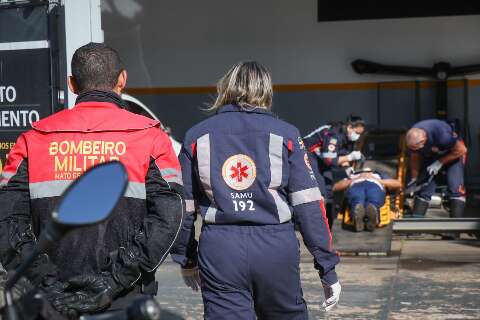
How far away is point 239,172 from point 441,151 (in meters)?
7.22

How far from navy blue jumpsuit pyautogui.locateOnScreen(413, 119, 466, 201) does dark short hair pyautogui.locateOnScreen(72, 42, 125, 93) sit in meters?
7.60

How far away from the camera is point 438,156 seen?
10.8 m

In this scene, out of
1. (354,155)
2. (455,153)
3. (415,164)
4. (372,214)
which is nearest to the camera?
(372,214)

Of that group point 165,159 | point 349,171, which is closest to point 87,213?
point 165,159

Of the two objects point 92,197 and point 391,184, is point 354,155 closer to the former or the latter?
point 391,184

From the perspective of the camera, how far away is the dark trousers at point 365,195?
1002cm

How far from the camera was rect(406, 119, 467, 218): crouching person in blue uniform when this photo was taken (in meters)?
10.5

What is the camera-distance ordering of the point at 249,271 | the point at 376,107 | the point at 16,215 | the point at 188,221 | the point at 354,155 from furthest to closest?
1. the point at 376,107
2. the point at 354,155
3. the point at 188,221
4. the point at 249,271
5. the point at 16,215

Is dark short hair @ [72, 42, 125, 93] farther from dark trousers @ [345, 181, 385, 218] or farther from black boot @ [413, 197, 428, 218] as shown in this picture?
black boot @ [413, 197, 428, 218]

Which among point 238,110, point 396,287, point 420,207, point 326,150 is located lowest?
point 396,287

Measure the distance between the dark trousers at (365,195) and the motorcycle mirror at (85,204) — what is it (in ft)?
26.0

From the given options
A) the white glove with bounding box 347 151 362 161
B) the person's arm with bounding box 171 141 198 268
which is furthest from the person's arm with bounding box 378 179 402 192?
the person's arm with bounding box 171 141 198 268

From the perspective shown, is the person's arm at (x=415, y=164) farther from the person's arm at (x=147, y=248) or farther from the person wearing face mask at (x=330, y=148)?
the person's arm at (x=147, y=248)

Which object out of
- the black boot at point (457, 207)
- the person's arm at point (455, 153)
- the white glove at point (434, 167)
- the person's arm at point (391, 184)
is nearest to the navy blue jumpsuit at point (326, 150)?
the person's arm at point (391, 184)
